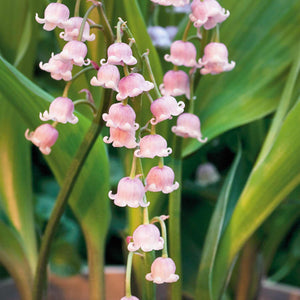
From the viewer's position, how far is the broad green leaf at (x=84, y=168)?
54 cm

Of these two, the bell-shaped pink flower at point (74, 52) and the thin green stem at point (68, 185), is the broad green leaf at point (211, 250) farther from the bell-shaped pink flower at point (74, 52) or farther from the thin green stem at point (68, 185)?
A: the bell-shaped pink flower at point (74, 52)

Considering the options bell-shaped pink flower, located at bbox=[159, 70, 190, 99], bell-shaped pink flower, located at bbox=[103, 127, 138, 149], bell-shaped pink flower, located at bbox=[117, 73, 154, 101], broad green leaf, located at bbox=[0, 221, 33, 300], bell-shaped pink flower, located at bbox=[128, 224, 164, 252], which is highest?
bell-shaped pink flower, located at bbox=[159, 70, 190, 99]

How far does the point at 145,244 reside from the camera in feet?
1.36

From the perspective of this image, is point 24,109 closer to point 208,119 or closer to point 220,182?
point 208,119

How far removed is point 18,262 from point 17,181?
11 cm

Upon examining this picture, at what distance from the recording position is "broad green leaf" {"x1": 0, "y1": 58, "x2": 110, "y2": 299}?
21.4 inches

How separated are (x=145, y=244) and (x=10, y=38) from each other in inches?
15.4

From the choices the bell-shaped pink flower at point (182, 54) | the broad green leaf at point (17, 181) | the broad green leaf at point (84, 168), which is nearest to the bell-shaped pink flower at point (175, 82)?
the bell-shaped pink flower at point (182, 54)

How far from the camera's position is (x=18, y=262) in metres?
0.73

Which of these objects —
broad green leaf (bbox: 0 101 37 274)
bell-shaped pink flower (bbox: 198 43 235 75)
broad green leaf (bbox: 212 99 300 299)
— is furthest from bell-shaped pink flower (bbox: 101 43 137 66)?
broad green leaf (bbox: 0 101 37 274)

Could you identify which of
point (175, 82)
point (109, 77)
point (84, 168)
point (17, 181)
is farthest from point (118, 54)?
point (17, 181)

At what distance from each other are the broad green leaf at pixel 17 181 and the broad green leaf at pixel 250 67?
0.75 ft

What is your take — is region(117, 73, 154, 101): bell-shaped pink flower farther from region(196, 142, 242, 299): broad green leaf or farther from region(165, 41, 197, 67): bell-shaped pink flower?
region(196, 142, 242, 299): broad green leaf

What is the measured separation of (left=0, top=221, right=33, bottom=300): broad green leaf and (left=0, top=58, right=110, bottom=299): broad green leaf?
11cm
